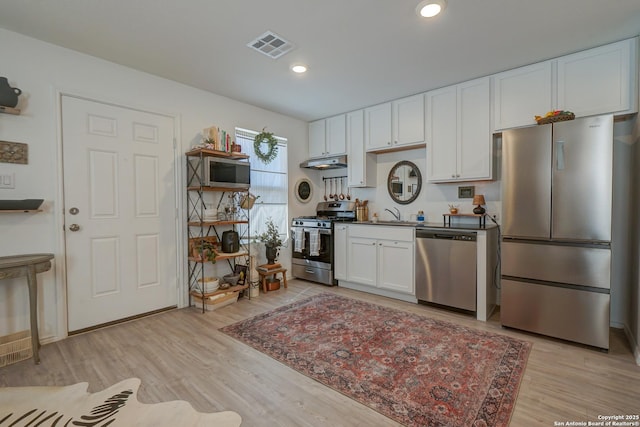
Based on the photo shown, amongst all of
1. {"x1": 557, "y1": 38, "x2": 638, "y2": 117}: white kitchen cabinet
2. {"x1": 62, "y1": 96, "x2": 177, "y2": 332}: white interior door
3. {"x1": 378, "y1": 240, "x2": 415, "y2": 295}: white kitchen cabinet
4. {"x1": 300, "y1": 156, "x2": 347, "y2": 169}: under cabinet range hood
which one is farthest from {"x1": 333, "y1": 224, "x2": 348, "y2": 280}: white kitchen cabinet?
{"x1": 557, "y1": 38, "x2": 638, "y2": 117}: white kitchen cabinet

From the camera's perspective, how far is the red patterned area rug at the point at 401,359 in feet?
5.67

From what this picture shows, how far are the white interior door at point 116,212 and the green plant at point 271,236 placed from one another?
1.21 metres

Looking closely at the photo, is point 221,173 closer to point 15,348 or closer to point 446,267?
point 15,348

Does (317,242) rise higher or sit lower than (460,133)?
lower

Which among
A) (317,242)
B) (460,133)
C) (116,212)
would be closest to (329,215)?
(317,242)

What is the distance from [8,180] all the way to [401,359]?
3.44m

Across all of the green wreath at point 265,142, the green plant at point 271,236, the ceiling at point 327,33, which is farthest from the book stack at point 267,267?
the ceiling at point 327,33

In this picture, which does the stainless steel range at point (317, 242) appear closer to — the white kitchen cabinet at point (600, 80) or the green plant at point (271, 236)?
the green plant at point (271, 236)

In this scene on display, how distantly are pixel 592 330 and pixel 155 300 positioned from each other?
415cm

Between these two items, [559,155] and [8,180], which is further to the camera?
[559,155]

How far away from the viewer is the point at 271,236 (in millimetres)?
4277

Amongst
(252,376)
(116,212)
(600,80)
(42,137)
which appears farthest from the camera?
(116,212)

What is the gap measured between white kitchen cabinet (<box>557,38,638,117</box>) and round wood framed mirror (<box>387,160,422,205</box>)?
1.69 metres

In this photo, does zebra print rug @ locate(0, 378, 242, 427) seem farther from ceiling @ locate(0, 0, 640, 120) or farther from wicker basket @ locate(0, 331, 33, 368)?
ceiling @ locate(0, 0, 640, 120)
